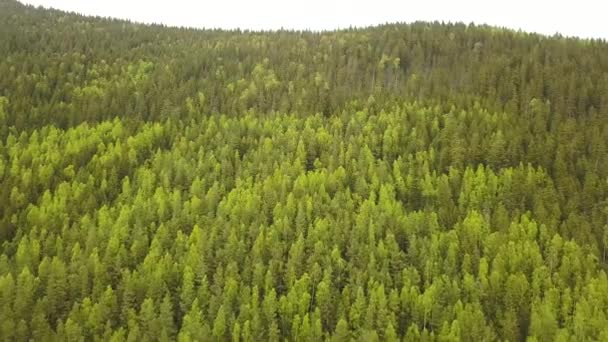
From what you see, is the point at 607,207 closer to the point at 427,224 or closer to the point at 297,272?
the point at 427,224

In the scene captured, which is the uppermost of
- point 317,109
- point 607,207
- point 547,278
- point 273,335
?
point 317,109

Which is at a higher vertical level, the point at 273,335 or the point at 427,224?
the point at 427,224

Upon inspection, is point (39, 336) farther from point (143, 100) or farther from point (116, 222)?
point (143, 100)

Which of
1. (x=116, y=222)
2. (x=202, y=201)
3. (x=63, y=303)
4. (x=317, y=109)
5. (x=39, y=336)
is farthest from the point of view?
(x=317, y=109)

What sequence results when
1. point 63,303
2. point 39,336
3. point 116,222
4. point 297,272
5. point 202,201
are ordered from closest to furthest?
point 39,336 < point 63,303 < point 297,272 < point 116,222 < point 202,201

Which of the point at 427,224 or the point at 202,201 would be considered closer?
the point at 427,224

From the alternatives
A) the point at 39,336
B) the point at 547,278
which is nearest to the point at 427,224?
the point at 547,278
